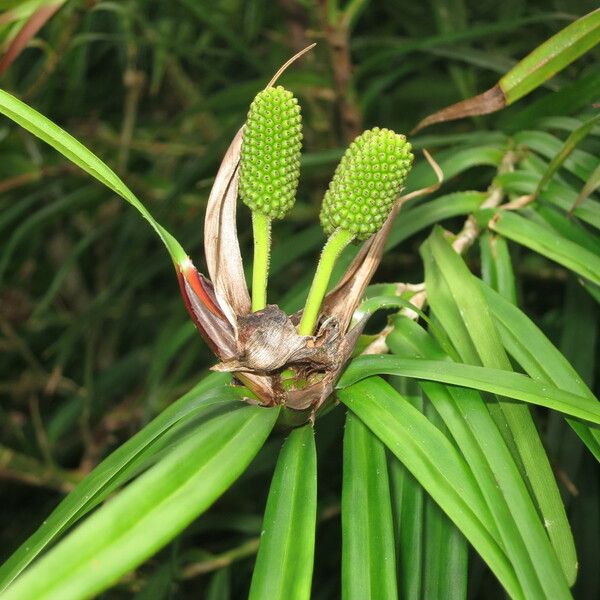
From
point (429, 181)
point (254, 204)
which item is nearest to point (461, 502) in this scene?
point (254, 204)

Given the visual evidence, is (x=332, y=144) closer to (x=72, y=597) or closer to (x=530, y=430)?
(x=530, y=430)

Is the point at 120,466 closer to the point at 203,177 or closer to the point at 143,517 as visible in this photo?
the point at 143,517

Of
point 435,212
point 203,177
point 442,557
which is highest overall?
point 203,177

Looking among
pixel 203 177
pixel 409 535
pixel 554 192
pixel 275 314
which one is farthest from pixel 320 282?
pixel 203 177

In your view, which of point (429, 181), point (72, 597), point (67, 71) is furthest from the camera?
point (67, 71)

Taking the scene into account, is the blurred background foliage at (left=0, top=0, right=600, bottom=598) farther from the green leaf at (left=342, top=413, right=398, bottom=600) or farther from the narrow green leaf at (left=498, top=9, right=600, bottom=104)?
the green leaf at (left=342, top=413, right=398, bottom=600)

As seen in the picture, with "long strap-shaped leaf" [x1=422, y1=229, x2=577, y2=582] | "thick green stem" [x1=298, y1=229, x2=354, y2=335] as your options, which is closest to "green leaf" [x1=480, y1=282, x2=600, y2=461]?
"long strap-shaped leaf" [x1=422, y1=229, x2=577, y2=582]
